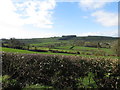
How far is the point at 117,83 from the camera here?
6996 mm

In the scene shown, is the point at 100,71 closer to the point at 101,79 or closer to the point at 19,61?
the point at 101,79

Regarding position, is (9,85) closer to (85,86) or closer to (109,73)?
(85,86)

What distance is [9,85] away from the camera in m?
7.59

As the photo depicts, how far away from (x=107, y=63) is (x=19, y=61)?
19.6 feet

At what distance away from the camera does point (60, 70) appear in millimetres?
8242

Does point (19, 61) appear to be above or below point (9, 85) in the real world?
above

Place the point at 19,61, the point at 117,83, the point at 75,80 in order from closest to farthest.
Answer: the point at 117,83, the point at 75,80, the point at 19,61

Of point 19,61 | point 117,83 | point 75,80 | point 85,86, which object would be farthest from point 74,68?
point 19,61

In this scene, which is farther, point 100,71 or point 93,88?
point 100,71

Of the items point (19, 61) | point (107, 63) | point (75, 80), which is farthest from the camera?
point (19, 61)

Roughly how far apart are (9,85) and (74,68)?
4.05 metres

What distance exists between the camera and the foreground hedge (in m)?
7.41

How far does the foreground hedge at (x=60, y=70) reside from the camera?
24.3 feet

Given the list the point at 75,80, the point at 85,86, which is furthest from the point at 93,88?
the point at 75,80
